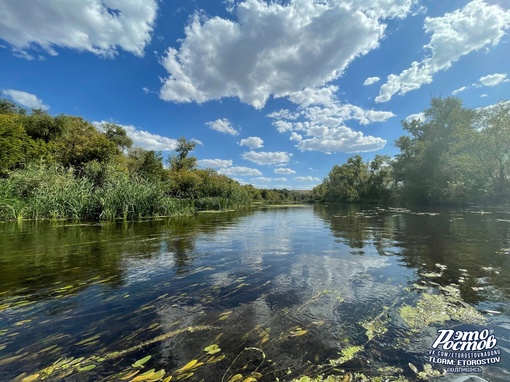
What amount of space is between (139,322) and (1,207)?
1929 cm

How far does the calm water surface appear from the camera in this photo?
269 centimetres

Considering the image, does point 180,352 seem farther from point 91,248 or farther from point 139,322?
point 91,248

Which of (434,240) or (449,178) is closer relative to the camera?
(434,240)

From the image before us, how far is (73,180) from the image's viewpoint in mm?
20766

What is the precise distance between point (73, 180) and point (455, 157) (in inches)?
2007

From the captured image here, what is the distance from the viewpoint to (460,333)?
3160 mm

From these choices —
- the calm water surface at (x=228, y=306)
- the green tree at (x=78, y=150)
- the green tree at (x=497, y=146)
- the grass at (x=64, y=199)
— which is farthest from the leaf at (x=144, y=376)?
the green tree at (x=497, y=146)

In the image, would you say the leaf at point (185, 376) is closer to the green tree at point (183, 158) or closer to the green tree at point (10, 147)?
the green tree at point (10, 147)

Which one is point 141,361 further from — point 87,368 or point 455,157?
point 455,157

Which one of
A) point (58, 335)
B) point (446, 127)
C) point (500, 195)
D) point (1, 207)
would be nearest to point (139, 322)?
point (58, 335)

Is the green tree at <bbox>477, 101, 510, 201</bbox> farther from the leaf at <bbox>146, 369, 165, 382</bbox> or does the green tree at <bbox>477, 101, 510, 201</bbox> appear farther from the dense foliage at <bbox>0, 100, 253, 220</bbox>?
the leaf at <bbox>146, 369, 165, 382</bbox>

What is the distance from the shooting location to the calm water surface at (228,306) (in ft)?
8.82

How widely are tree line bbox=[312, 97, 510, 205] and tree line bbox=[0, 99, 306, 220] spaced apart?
37752 millimetres

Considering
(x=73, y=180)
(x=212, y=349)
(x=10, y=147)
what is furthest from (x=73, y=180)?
(x=212, y=349)
